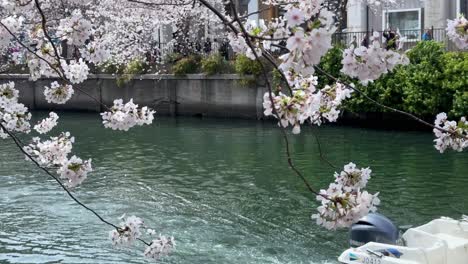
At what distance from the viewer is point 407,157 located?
55.0 feet

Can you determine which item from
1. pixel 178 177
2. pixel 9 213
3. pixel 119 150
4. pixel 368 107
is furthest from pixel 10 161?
pixel 368 107

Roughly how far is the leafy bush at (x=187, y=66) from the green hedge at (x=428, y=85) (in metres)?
6.53

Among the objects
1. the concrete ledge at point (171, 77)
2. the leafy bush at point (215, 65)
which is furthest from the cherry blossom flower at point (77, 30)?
the leafy bush at point (215, 65)

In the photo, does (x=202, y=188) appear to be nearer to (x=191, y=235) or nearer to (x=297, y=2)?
(x=191, y=235)

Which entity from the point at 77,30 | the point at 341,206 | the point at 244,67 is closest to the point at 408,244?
the point at 341,206

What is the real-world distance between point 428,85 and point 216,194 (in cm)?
1020

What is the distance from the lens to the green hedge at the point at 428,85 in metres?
20.2

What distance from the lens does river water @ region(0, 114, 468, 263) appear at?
30.6ft

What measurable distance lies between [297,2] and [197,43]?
85.4 ft

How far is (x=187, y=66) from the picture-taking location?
88.5 ft

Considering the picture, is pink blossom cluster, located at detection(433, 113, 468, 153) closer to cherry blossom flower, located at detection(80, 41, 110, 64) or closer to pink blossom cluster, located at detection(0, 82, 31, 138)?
cherry blossom flower, located at detection(80, 41, 110, 64)

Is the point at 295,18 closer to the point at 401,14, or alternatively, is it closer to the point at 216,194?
the point at 216,194

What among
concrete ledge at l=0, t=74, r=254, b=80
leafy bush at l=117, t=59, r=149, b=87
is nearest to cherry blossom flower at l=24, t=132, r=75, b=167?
concrete ledge at l=0, t=74, r=254, b=80

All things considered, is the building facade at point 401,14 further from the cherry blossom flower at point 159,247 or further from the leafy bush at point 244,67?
the cherry blossom flower at point 159,247
